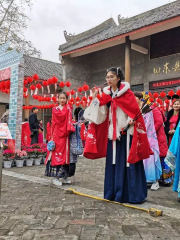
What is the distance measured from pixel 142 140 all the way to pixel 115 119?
46cm

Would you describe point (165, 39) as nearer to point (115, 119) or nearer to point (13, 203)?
point (115, 119)

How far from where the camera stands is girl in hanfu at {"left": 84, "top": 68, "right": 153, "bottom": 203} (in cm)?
331

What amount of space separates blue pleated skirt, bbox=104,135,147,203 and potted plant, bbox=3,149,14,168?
157 inches

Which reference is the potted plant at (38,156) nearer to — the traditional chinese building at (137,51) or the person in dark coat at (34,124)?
the person in dark coat at (34,124)

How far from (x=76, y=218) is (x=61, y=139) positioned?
1.92 metres

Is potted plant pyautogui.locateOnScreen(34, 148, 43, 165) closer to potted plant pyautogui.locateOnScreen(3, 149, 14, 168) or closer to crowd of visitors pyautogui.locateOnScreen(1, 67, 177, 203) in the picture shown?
potted plant pyautogui.locateOnScreen(3, 149, 14, 168)

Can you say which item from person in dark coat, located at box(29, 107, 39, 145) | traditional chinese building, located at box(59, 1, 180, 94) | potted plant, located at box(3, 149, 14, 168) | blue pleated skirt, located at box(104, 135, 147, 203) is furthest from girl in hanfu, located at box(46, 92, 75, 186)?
traditional chinese building, located at box(59, 1, 180, 94)

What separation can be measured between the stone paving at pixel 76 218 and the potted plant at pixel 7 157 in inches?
105

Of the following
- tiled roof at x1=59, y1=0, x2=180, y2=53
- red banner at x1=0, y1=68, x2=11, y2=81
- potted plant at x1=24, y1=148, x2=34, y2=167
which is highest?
tiled roof at x1=59, y1=0, x2=180, y2=53

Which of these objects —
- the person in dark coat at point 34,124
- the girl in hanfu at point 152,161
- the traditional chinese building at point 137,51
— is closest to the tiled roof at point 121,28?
the traditional chinese building at point 137,51

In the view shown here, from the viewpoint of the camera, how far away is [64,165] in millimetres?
4539

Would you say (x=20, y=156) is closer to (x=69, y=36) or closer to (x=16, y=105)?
(x=16, y=105)

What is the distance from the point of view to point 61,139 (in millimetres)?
4512

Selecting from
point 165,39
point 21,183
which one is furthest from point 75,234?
point 165,39
